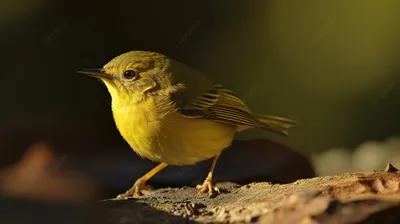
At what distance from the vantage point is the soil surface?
7.07 feet

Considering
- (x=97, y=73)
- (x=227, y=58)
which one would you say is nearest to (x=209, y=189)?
(x=97, y=73)

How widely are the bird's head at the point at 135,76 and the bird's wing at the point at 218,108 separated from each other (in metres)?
0.16

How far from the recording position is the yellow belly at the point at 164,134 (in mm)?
2982

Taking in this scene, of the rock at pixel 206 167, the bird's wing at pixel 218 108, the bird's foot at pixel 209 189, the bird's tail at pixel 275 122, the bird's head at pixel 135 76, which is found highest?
the bird's head at pixel 135 76

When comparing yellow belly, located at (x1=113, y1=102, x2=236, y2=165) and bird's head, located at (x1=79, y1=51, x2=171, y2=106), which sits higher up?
bird's head, located at (x1=79, y1=51, x2=171, y2=106)

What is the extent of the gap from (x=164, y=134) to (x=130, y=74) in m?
0.38

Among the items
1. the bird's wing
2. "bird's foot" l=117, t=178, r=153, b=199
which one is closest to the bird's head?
the bird's wing

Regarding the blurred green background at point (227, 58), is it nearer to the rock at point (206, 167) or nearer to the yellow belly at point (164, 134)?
the rock at point (206, 167)

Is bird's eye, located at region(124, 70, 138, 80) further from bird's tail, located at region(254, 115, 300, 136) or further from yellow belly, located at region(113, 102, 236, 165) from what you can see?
bird's tail, located at region(254, 115, 300, 136)

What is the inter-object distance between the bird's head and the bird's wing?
0.54ft

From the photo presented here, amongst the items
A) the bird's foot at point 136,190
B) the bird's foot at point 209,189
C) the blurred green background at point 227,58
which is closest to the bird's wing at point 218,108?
the bird's foot at point 209,189

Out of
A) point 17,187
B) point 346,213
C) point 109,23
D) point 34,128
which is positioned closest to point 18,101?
point 34,128

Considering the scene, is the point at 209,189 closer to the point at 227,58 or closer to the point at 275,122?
the point at 275,122

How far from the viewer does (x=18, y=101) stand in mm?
3941
